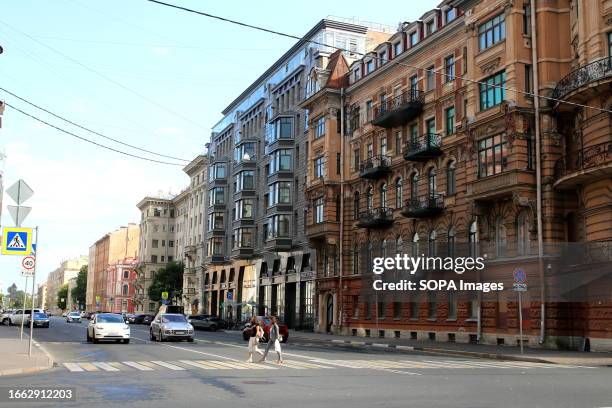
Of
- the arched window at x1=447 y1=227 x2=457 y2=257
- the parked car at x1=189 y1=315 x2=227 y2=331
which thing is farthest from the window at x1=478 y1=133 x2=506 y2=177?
the parked car at x1=189 y1=315 x2=227 y2=331

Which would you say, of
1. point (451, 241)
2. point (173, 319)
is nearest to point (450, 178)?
point (451, 241)

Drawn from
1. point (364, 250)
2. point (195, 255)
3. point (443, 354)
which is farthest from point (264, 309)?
point (443, 354)

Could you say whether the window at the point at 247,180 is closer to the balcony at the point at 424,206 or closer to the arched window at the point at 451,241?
the balcony at the point at 424,206

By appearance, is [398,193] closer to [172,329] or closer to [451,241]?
[451,241]

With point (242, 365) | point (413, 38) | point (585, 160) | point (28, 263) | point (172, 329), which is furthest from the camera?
point (413, 38)

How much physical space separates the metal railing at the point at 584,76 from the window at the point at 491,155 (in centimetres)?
378

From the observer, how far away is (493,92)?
36.9 meters

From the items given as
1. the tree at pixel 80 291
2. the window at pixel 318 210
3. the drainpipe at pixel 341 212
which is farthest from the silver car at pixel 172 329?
the tree at pixel 80 291

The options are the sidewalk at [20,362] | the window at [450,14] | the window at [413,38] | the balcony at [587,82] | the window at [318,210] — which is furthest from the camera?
the window at [318,210]

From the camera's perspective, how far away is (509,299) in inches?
1389

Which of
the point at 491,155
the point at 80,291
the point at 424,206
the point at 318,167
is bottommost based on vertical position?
the point at 80,291

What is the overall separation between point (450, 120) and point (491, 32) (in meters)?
6.19

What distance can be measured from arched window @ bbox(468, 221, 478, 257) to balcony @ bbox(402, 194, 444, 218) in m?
2.81

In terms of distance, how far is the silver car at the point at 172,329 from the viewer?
35.5 m
